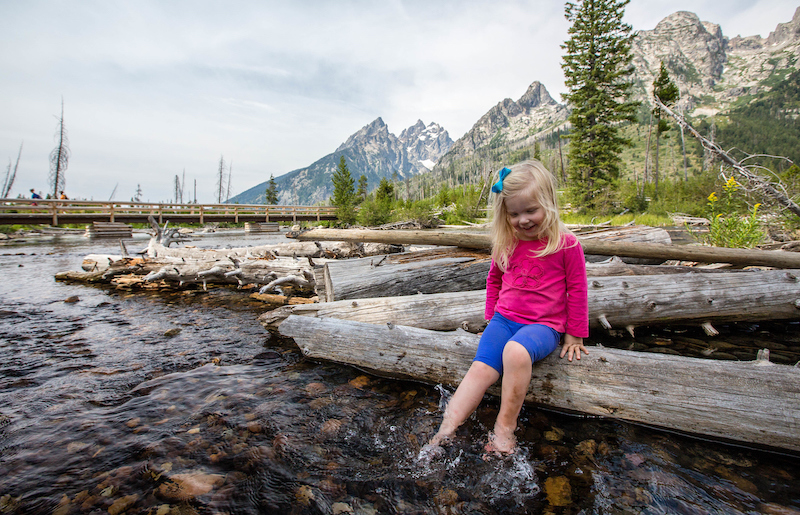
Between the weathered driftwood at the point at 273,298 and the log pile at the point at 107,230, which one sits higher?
the log pile at the point at 107,230

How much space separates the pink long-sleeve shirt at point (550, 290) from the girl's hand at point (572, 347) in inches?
1.7

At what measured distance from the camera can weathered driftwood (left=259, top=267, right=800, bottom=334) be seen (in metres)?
3.60

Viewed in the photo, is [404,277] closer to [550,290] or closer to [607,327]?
[550,290]

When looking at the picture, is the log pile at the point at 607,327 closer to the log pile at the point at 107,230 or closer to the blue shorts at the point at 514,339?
the blue shorts at the point at 514,339

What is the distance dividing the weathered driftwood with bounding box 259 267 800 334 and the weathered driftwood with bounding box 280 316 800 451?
0.64 meters

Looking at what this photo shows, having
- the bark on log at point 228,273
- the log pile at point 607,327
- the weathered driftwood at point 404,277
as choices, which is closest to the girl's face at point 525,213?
the log pile at point 607,327

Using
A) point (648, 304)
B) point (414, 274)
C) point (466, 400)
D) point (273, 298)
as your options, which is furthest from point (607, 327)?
point (273, 298)

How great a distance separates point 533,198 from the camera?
242 centimetres

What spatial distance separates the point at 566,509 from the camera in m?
1.77

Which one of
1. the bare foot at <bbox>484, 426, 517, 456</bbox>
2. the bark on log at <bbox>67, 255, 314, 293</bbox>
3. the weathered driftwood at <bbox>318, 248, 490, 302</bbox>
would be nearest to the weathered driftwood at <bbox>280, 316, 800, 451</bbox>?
the bare foot at <bbox>484, 426, 517, 456</bbox>

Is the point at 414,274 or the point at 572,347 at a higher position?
the point at 414,274

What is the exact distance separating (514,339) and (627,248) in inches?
129

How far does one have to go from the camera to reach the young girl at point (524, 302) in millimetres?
2236

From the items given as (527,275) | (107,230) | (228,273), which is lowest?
(228,273)
